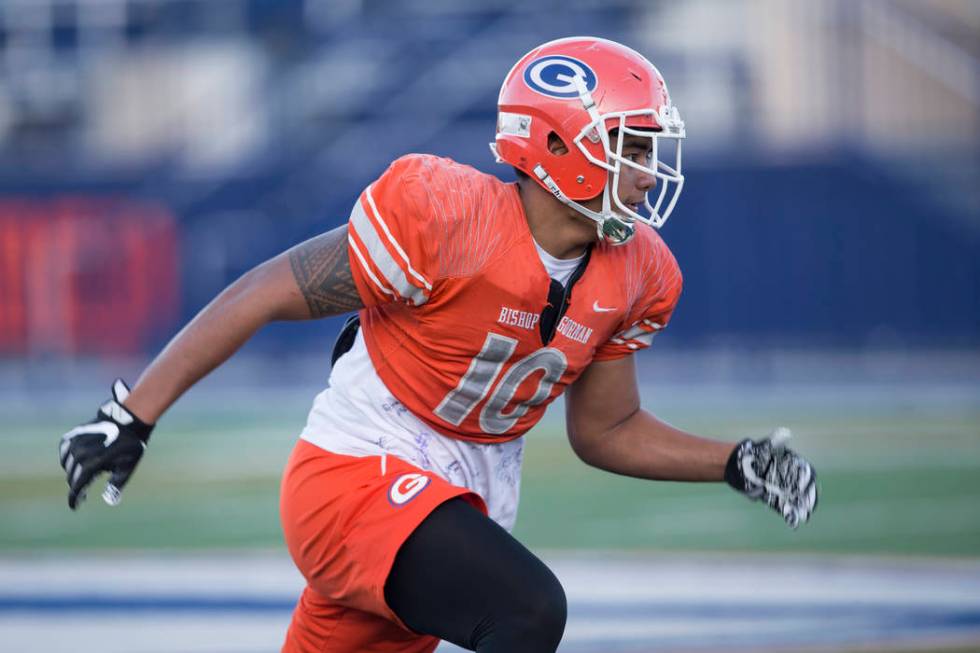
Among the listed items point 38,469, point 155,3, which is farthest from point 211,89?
point 38,469

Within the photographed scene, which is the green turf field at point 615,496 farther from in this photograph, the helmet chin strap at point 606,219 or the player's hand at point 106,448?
the player's hand at point 106,448

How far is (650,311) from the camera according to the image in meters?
3.55

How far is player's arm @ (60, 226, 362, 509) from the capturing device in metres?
3.08

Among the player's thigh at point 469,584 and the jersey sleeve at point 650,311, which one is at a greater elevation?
the jersey sleeve at point 650,311

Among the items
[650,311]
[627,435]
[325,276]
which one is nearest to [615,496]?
[627,435]

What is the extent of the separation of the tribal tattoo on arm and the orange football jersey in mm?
30

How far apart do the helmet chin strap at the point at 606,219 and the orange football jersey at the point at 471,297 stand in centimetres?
9

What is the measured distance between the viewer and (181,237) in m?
15.7

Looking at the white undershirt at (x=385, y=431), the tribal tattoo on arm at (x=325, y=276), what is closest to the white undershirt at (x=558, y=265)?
the white undershirt at (x=385, y=431)

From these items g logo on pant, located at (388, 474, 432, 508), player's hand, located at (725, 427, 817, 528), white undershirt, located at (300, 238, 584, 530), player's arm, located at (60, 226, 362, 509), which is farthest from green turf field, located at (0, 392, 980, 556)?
player's arm, located at (60, 226, 362, 509)

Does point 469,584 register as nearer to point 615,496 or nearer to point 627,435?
point 627,435

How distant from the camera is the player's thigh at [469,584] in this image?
2.98 m

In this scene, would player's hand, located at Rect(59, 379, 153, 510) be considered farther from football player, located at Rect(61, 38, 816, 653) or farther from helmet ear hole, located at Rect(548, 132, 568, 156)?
helmet ear hole, located at Rect(548, 132, 568, 156)

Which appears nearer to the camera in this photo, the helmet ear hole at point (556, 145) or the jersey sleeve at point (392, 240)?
the jersey sleeve at point (392, 240)
